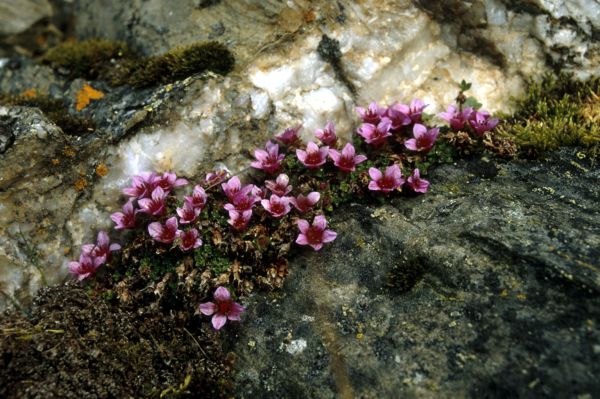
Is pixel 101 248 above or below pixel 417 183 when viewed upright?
below

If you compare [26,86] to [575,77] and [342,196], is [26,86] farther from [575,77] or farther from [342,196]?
[575,77]

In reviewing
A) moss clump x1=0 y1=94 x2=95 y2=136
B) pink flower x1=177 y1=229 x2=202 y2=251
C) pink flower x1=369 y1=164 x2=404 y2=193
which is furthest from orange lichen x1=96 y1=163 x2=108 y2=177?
pink flower x1=369 y1=164 x2=404 y2=193

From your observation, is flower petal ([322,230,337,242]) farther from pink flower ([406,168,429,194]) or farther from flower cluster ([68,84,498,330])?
pink flower ([406,168,429,194])

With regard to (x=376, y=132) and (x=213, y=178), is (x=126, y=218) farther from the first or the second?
(x=376, y=132)

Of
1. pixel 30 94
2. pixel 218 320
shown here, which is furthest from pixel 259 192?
pixel 30 94

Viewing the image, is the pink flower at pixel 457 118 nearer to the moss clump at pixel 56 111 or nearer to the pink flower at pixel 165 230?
the pink flower at pixel 165 230

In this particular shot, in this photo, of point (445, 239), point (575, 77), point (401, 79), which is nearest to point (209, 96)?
point (401, 79)
